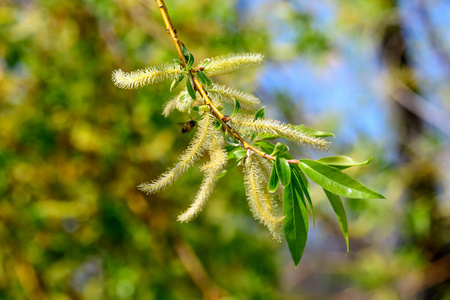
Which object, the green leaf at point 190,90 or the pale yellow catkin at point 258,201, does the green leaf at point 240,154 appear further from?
the green leaf at point 190,90

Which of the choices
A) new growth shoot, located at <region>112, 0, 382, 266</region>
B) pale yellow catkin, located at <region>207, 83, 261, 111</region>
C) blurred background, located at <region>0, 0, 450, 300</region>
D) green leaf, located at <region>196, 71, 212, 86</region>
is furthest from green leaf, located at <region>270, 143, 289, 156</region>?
blurred background, located at <region>0, 0, 450, 300</region>

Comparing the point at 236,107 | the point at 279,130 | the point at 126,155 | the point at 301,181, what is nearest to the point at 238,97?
the point at 236,107

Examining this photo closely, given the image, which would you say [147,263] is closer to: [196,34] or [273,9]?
[196,34]

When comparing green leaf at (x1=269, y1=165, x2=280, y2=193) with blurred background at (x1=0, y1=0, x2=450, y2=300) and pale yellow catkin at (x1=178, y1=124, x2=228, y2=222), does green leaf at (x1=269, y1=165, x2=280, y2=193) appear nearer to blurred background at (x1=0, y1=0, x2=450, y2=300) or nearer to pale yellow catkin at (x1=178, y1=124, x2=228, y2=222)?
pale yellow catkin at (x1=178, y1=124, x2=228, y2=222)

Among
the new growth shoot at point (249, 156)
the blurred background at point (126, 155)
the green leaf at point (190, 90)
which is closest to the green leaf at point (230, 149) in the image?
the new growth shoot at point (249, 156)

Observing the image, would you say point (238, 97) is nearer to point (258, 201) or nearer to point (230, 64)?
point (230, 64)

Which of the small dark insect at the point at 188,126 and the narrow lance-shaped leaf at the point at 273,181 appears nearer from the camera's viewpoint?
the narrow lance-shaped leaf at the point at 273,181
